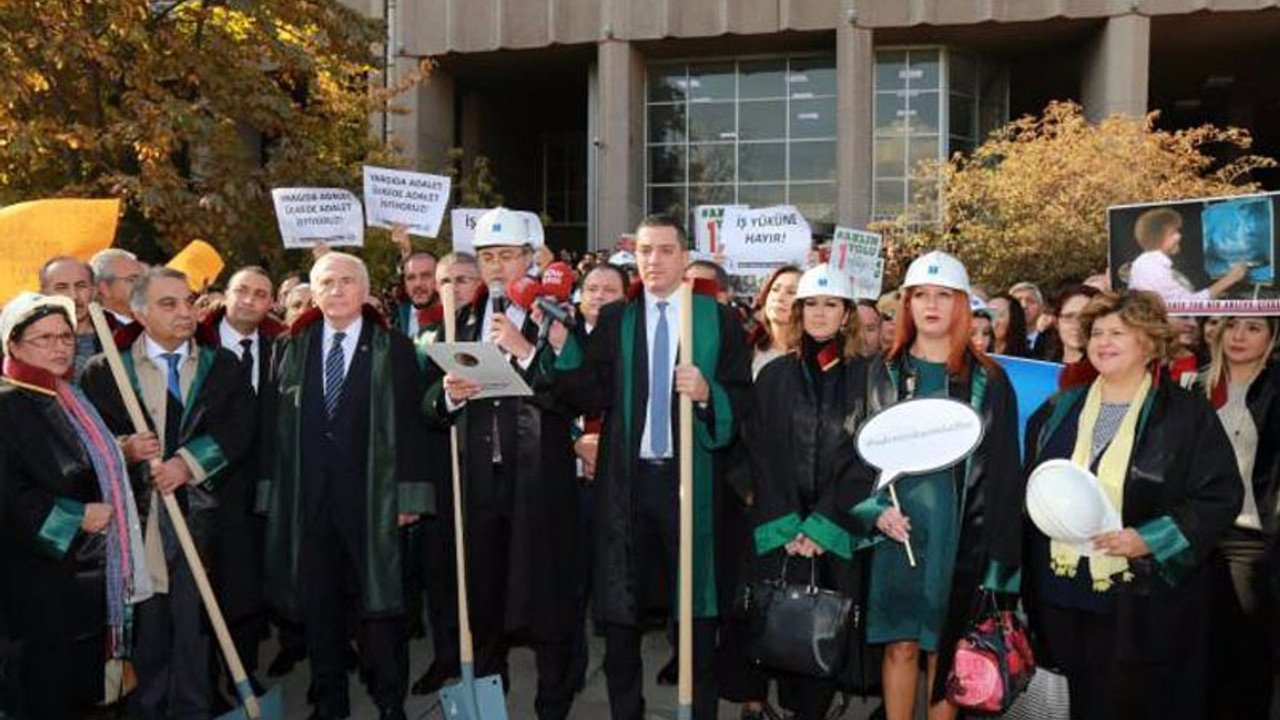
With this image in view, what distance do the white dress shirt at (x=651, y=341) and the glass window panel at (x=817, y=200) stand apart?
21.2 m

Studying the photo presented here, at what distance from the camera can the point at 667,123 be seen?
26.4m

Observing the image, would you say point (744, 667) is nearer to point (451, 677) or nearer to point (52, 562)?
point (451, 677)

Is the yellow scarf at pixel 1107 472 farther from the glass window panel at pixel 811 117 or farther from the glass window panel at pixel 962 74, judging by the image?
the glass window panel at pixel 962 74

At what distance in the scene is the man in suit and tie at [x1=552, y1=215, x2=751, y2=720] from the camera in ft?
15.5

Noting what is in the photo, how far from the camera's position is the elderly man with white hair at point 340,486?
5.02m

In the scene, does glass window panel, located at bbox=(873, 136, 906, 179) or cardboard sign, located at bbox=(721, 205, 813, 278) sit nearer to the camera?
cardboard sign, located at bbox=(721, 205, 813, 278)

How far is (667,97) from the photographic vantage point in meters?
26.4

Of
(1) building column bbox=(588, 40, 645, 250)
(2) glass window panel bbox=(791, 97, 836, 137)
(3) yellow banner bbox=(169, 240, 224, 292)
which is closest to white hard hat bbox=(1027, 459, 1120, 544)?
(3) yellow banner bbox=(169, 240, 224, 292)

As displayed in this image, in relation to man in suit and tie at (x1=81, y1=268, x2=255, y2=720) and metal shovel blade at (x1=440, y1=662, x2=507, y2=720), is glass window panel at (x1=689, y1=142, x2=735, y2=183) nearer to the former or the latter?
man in suit and tie at (x1=81, y1=268, x2=255, y2=720)

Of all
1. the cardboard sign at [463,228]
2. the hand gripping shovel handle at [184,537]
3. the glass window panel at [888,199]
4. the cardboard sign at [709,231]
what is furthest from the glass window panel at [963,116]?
the hand gripping shovel handle at [184,537]

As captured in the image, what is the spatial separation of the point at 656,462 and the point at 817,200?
21718mm

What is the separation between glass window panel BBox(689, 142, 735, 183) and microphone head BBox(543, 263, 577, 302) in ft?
67.1

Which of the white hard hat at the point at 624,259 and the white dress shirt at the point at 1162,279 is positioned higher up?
the white hard hat at the point at 624,259

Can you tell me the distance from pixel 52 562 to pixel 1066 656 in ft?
13.3
